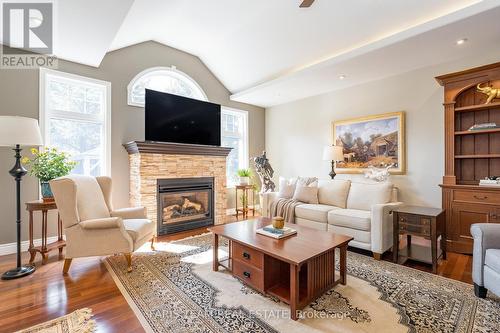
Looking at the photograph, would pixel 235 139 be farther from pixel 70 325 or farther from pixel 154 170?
pixel 70 325

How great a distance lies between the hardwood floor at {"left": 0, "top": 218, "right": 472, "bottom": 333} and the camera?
176 centimetres

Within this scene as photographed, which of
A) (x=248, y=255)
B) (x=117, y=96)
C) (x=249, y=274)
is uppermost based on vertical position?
(x=117, y=96)

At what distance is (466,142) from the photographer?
3.34 metres

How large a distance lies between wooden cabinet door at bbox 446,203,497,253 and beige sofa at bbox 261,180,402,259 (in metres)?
0.70

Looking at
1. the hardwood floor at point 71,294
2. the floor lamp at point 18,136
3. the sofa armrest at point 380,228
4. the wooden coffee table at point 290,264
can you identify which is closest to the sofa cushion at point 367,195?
the sofa armrest at point 380,228

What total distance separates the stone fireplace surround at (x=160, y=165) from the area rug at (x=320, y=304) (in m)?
1.43

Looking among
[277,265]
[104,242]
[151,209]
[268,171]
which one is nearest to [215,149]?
[268,171]

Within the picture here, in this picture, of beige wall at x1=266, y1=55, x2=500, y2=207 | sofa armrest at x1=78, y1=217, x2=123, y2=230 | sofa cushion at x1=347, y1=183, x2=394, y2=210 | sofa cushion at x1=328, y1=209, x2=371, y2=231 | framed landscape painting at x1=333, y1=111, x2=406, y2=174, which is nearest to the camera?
sofa armrest at x1=78, y1=217, x2=123, y2=230

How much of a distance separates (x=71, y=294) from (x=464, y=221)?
4397 millimetres

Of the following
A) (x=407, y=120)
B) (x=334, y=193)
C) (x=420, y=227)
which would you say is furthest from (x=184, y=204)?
(x=407, y=120)

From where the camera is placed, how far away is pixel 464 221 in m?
3.05

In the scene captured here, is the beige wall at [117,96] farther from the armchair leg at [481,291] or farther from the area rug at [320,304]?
the armchair leg at [481,291]

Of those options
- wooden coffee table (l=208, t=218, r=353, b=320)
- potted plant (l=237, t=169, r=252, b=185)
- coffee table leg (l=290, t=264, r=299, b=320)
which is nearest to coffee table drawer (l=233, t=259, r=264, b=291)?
wooden coffee table (l=208, t=218, r=353, b=320)

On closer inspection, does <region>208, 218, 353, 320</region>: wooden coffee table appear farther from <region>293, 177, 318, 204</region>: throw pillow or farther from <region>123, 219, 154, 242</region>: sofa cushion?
<region>293, 177, 318, 204</region>: throw pillow
